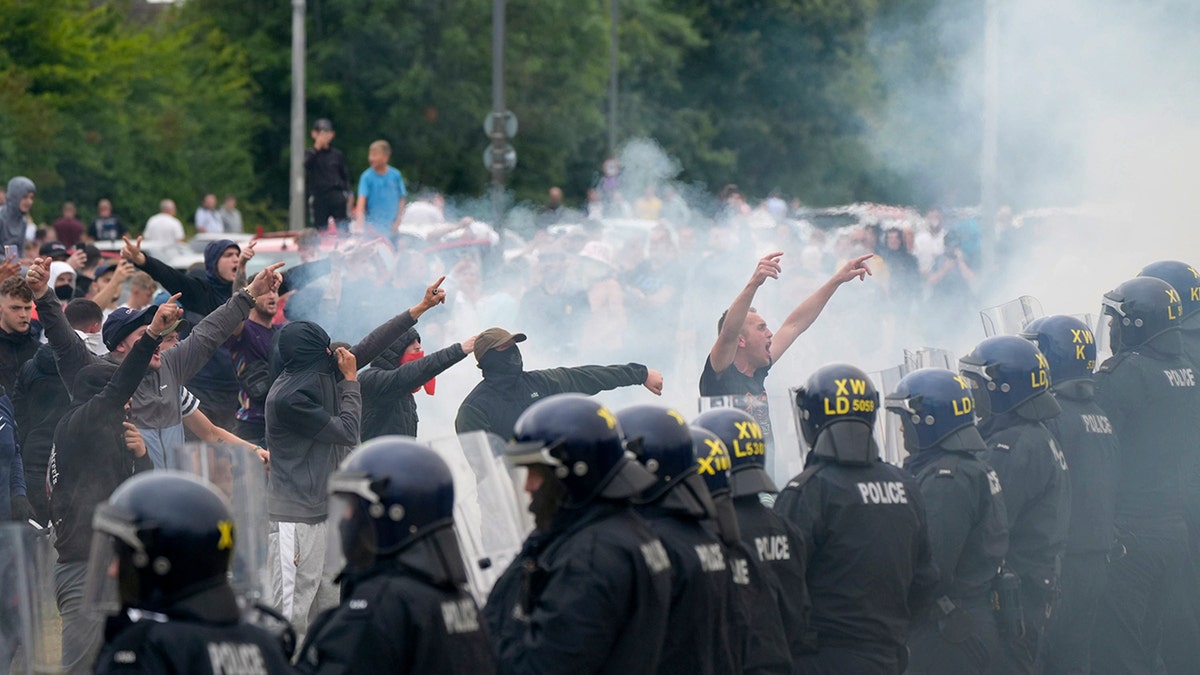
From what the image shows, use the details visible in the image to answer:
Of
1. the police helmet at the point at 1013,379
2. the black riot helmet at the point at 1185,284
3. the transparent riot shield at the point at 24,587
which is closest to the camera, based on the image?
the transparent riot shield at the point at 24,587

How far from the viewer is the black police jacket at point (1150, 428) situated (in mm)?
8492

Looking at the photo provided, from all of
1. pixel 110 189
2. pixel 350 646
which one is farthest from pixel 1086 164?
pixel 110 189

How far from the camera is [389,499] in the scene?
399cm

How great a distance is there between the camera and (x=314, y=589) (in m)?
8.55

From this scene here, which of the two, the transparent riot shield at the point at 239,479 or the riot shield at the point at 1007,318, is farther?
the riot shield at the point at 1007,318

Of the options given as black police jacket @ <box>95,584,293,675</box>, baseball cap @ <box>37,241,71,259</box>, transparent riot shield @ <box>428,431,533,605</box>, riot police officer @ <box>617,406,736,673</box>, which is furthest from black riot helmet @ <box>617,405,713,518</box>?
baseball cap @ <box>37,241,71,259</box>

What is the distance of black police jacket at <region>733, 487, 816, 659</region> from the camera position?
543 cm

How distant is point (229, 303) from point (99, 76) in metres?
27.0

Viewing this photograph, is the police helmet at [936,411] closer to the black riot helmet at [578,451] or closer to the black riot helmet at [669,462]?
the black riot helmet at [669,462]

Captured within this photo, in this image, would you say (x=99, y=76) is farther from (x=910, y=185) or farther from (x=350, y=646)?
(x=350, y=646)

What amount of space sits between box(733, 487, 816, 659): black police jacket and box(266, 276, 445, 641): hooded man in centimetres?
314

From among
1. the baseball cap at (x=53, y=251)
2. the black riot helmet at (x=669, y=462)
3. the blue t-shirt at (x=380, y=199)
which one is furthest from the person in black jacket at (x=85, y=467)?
the blue t-shirt at (x=380, y=199)

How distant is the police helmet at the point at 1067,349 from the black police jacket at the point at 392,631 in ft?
14.5

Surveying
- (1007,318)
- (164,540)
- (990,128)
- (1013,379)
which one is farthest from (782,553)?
(990,128)
